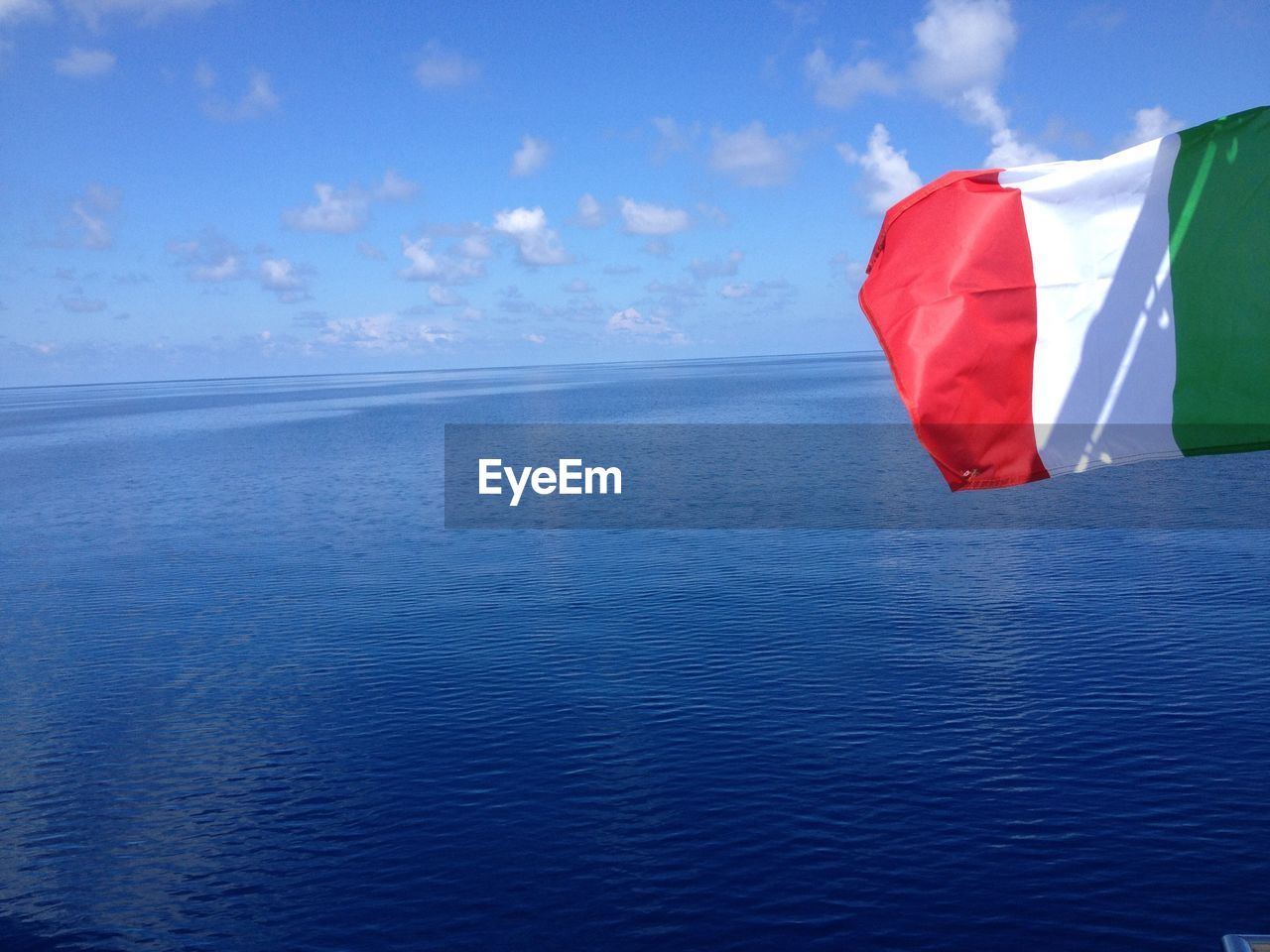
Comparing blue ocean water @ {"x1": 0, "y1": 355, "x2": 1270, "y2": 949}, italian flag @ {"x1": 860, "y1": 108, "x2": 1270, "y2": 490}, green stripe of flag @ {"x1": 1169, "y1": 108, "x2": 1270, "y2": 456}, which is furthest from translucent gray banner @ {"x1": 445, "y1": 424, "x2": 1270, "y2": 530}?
green stripe of flag @ {"x1": 1169, "y1": 108, "x2": 1270, "y2": 456}

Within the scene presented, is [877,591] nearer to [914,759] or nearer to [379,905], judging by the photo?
[914,759]

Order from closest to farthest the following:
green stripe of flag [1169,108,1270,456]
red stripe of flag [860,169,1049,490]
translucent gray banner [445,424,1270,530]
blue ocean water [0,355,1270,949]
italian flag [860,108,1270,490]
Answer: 1. green stripe of flag [1169,108,1270,456]
2. italian flag [860,108,1270,490]
3. red stripe of flag [860,169,1049,490]
4. blue ocean water [0,355,1270,949]
5. translucent gray banner [445,424,1270,530]

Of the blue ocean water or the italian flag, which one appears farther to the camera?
the blue ocean water

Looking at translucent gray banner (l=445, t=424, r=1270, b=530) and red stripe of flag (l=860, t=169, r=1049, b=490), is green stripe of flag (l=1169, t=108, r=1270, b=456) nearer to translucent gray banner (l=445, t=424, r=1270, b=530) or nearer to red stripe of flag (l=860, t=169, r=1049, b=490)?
red stripe of flag (l=860, t=169, r=1049, b=490)

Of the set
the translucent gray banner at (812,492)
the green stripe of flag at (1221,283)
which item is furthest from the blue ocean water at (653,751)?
the green stripe of flag at (1221,283)

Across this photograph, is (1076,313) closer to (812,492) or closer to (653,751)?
(653,751)

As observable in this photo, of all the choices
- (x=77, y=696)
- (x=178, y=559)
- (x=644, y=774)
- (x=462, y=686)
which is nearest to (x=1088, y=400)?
(x=644, y=774)

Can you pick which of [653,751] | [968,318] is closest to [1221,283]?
[968,318]

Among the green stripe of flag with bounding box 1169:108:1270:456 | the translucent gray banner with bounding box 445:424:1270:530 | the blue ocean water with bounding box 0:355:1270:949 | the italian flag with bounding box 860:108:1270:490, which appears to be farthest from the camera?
the translucent gray banner with bounding box 445:424:1270:530
